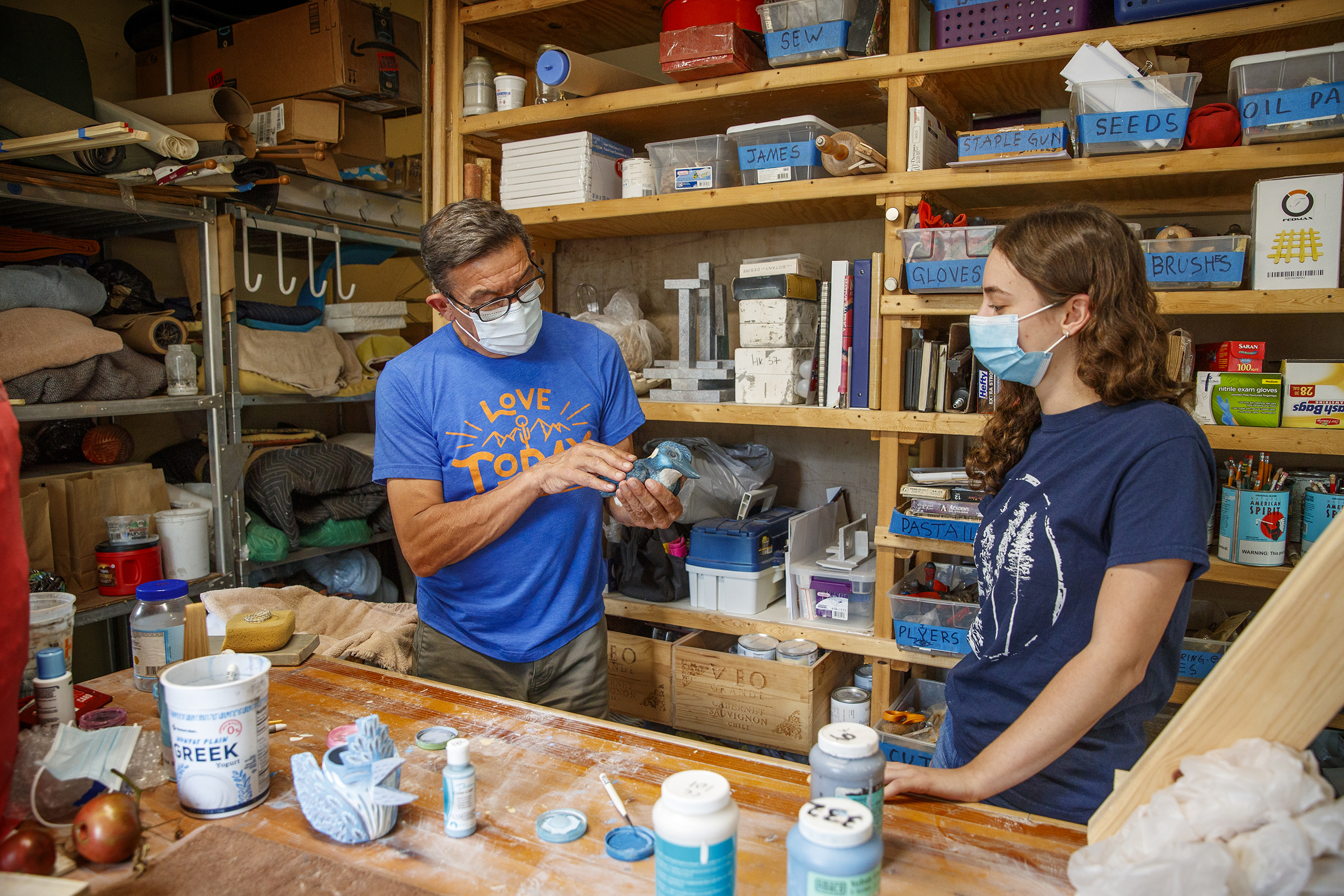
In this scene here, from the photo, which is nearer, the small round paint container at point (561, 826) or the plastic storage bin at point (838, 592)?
the small round paint container at point (561, 826)

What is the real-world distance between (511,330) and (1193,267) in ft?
5.07

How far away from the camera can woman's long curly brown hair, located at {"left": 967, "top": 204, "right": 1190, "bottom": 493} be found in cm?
123

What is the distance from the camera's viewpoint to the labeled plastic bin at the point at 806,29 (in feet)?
7.23

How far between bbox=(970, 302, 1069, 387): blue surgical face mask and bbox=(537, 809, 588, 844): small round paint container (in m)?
0.95

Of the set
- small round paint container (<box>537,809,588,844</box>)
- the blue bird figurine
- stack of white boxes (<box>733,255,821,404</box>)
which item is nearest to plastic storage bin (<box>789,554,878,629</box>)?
stack of white boxes (<box>733,255,821,404</box>)

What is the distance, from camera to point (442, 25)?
Answer: 9.20 ft

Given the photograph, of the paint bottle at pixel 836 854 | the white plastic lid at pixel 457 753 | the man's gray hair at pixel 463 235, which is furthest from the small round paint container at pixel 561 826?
the man's gray hair at pixel 463 235

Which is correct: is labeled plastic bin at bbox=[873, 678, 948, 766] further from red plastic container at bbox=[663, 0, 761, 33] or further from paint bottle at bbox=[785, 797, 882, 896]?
red plastic container at bbox=[663, 0, 761, 33]

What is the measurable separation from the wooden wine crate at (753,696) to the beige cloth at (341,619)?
832 millimetres

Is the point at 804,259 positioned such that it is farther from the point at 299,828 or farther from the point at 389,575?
the point at 389,575

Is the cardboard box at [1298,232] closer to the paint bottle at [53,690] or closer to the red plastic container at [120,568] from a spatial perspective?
the paint bottle at [53,690]

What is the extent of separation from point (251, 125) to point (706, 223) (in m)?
1.69

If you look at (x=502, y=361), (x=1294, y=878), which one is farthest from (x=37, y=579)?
(x=1294, y=878)

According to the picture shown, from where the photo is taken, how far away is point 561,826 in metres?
1.03
